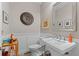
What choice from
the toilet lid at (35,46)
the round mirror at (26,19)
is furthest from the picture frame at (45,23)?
the toilet lid at (35,46)

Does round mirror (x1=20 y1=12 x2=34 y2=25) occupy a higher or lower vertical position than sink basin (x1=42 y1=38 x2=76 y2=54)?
higher

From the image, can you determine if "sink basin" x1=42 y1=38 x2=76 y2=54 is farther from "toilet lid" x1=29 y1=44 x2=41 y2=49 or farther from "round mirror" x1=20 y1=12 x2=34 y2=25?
"round mirror" x1=20 y1=12 x2=34 y2=25

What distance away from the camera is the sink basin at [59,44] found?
1834 mm

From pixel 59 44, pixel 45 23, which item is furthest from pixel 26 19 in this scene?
pixel 59 44

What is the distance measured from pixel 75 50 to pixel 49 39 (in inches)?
15.8

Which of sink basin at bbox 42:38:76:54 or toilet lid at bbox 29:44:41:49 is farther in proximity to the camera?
toilet lid at bbox 29:44:41:49

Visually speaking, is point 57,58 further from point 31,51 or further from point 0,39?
point 0,39

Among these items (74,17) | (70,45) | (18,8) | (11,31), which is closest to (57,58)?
(70,45)

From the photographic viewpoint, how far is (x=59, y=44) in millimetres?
1927

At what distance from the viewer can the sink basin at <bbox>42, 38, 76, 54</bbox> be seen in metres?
1.83

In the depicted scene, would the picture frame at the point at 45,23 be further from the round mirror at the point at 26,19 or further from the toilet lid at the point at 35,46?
the toilet lid at the point at 35,46

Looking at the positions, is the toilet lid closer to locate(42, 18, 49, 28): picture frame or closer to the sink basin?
the sink basin

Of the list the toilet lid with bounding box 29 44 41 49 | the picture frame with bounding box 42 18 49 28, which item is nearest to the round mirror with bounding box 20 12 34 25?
the picture frame with bounding box 42 18 49 28

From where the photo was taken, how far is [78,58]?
190 cm
